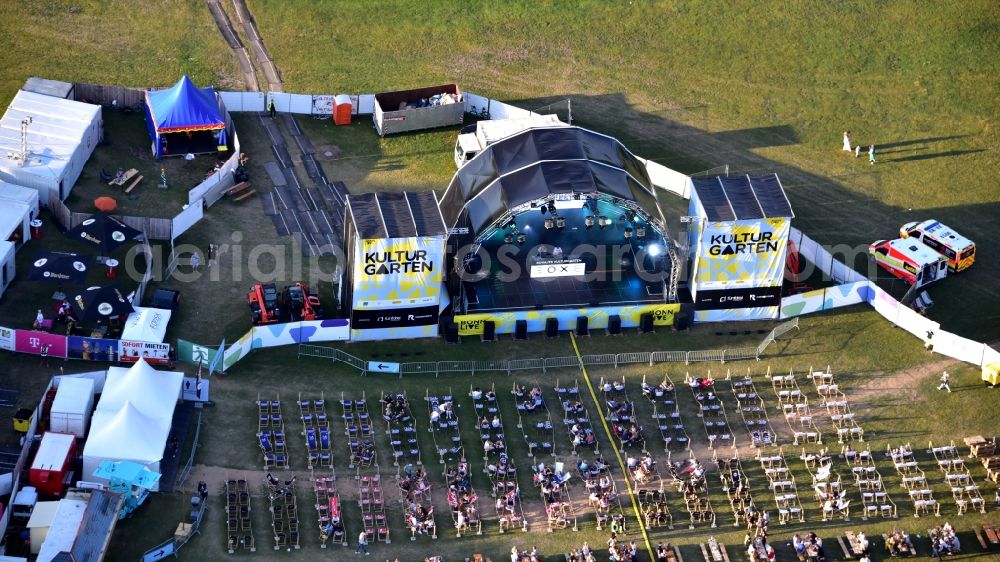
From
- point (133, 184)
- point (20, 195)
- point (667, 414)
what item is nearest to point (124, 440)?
point (20, 195)

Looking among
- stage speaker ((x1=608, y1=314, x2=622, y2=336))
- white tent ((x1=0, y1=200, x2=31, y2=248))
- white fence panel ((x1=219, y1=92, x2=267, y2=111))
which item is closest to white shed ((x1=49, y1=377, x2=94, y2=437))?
white tent ((x1=0, y1=200, x2=31, y2=248))

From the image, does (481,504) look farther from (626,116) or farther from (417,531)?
(626,116)

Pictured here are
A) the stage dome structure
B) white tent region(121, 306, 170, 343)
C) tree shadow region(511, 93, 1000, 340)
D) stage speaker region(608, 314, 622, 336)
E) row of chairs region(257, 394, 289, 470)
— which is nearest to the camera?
row of chairs region(257, 394, 289, 470)

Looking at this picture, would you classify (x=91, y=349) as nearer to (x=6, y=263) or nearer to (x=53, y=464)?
(x=6, y=263)

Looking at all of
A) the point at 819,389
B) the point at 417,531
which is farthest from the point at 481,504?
the point at 819,389

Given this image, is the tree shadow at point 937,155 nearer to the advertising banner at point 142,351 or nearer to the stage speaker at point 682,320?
the stage speaker at point 682,320

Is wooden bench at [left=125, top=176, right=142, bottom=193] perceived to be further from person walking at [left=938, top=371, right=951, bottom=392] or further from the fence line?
person walking at [left=938, top=371, right=951, bottom=392]
